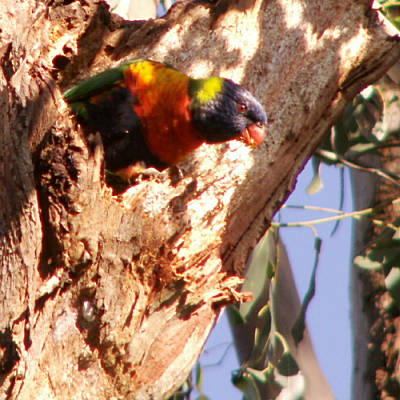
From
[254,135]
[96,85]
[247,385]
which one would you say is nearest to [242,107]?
[254,135]

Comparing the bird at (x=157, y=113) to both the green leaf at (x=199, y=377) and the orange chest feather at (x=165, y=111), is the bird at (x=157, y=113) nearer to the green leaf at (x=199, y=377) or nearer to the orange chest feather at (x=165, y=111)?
the orange chest feather at (x=165, y=111)

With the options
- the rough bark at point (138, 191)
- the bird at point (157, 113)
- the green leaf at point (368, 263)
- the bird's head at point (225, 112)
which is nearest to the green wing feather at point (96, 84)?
the bird at point (157, 113)

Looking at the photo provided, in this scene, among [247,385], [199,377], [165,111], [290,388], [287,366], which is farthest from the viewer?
[199,377]

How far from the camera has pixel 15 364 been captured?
1.55 m

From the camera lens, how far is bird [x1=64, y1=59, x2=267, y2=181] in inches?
91.7

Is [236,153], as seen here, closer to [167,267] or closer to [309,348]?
[167,267]

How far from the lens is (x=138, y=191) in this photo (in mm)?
2021

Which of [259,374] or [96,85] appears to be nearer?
[96,85]

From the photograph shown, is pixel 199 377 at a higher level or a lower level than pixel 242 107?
lower

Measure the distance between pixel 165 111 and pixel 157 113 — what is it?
0.10ft

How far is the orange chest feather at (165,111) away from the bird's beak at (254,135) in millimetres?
181

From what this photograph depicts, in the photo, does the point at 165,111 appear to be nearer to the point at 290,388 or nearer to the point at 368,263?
the point at 368,263

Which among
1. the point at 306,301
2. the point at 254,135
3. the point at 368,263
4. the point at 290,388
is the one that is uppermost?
the point at 254,135

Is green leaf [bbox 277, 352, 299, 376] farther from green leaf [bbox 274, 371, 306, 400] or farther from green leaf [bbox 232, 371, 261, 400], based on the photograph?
→ green leaf [bbox 232, 371, 261, 400]
